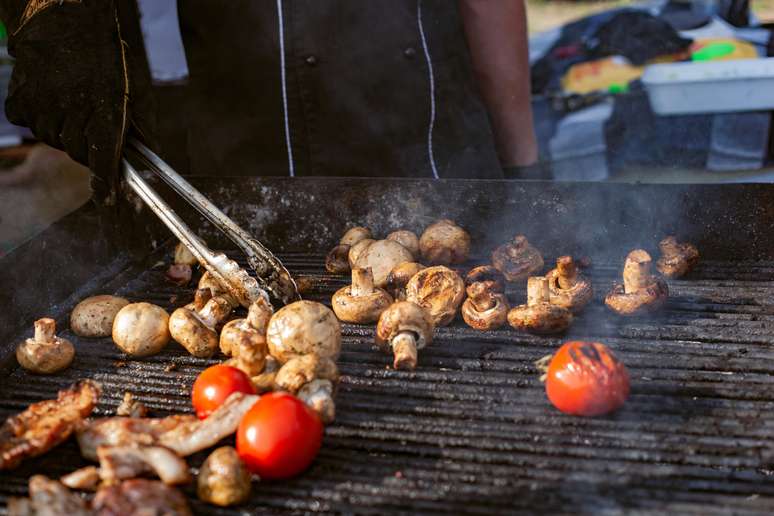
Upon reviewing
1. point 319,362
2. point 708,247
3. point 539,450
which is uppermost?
point 319,362

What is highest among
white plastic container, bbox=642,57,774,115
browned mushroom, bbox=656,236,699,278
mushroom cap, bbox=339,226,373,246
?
mushroom cap, bbox=339,226,373,246

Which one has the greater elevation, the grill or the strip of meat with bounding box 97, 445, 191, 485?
the strip of meat with bounding box 97, 445, 191, 485

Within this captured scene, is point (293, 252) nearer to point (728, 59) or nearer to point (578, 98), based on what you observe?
point (578, 98)

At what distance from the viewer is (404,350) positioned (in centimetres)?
328

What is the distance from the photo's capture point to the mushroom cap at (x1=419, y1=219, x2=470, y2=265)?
4.19 metres

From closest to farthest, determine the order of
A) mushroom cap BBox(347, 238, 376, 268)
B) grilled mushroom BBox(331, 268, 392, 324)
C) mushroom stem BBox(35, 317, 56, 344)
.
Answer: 1. mushroom stem BBox(35, 317, 56, 344)
2. grilled mushroom BBox(331, 268, 392, 324)
3. mushroom cap BBox(347, 238, 376, 268)

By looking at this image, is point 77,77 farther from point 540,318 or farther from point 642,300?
point 642,300

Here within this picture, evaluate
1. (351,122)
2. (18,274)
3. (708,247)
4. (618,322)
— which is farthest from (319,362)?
(351,122)

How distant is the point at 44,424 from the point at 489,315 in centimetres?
193

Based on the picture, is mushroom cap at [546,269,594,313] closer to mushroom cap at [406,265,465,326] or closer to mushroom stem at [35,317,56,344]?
mushroom cap at [406,265,465,326]

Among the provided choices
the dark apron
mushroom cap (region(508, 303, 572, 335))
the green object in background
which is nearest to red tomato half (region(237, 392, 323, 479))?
mushroom cap (region(508, 303, 572, 335))

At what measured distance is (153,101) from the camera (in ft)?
13.6

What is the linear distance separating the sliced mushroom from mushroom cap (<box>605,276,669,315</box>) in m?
0.97

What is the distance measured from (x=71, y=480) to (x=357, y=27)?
3.58 m
